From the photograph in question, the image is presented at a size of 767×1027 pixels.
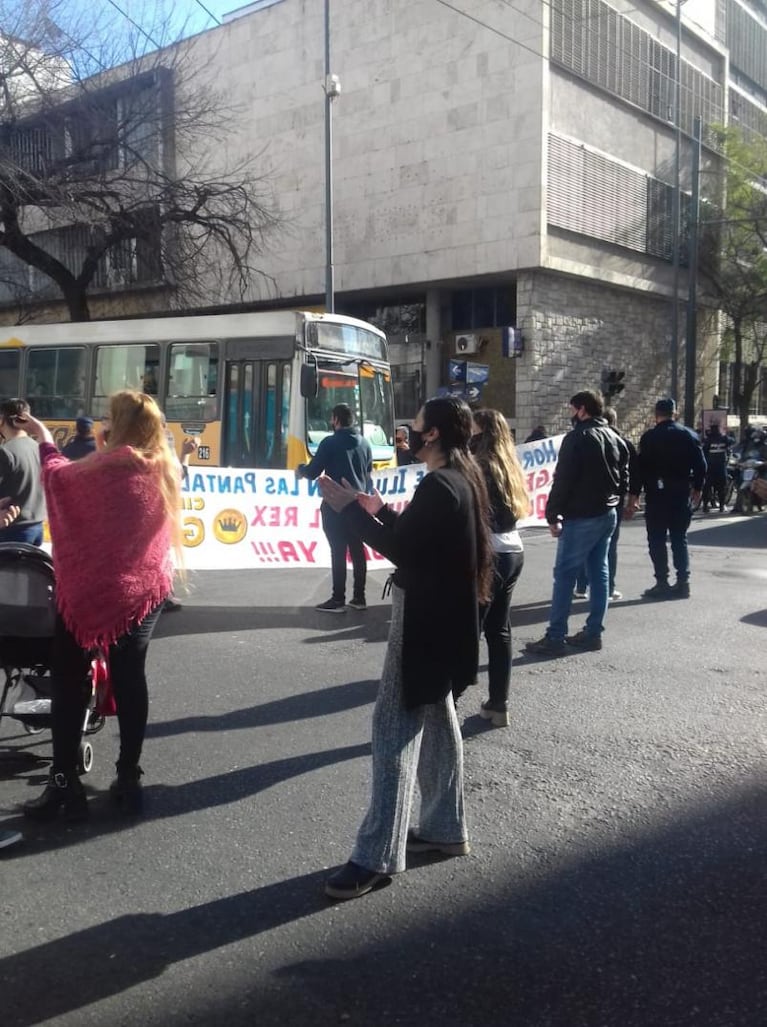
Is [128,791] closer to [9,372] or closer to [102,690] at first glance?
[102,690]

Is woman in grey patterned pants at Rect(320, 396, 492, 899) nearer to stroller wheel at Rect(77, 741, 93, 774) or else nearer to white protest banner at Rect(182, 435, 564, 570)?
stroller wheel at Rect(77, 741, 93, 774)

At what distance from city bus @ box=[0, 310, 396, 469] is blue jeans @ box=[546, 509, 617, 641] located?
7168 millimetres

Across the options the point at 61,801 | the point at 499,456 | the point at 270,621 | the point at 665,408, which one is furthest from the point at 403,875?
the point at 665,408

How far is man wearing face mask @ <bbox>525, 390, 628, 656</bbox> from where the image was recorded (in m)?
6.79

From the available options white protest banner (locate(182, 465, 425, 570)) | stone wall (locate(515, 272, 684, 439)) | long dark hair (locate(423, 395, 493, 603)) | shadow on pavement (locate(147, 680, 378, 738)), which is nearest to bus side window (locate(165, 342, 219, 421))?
white protest banner (locate(182, 465, 425, 570))

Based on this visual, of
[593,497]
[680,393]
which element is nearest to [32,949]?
[593,497]

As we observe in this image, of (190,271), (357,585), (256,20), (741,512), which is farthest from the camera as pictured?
(256,20)

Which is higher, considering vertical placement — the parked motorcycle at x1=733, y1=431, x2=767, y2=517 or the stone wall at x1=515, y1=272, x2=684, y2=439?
the stone wall at x1=515, y1=272, x2=684, y2=439

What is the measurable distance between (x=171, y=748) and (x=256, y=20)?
28.9 meters

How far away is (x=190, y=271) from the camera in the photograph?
23.1 metres

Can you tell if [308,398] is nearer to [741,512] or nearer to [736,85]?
[741,512]

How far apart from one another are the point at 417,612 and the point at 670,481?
20.5 ft

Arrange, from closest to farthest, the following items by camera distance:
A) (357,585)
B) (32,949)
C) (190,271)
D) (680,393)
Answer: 1. (32,949)
2. (357,585)
3. (190,271)
4. (680,393)

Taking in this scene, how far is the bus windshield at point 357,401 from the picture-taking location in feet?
45.7
